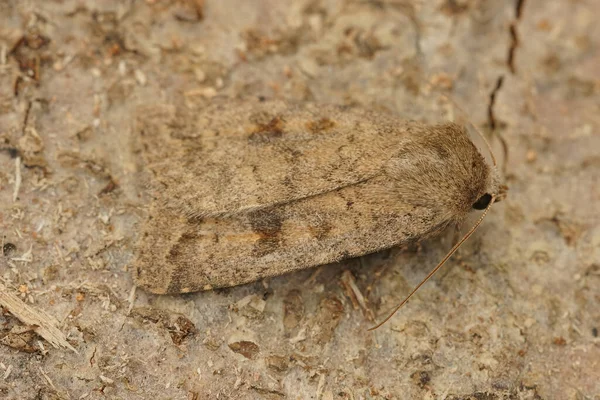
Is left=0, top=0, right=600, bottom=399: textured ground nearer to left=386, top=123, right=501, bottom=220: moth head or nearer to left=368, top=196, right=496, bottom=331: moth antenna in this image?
left=368, top=196, right=496, bottom=331: moth antenna

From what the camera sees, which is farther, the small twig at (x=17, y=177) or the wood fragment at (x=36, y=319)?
the small twig at (x=17, y=177)

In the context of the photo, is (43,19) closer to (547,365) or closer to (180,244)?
(180,244)

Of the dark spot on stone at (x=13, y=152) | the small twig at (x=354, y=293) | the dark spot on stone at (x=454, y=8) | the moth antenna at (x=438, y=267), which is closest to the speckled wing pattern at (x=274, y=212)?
the moth antenna at (x=438, y=267)

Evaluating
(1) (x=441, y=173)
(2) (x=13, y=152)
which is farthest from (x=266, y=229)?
(2) (x=13, y=152)

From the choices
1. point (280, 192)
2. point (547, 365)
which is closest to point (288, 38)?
point (280, 192)

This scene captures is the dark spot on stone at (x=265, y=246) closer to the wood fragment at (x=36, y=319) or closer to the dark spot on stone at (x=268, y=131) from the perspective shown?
the dark spot on stone at (x=268, y=131)

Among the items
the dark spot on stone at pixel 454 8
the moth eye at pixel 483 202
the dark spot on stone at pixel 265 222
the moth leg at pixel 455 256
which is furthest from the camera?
the dark spot on stone at pixel 454 8

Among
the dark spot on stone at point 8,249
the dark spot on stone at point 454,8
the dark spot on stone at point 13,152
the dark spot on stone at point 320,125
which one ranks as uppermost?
the dark spot on stone at point 454,8

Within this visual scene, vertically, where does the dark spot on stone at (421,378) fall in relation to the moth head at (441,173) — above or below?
below
